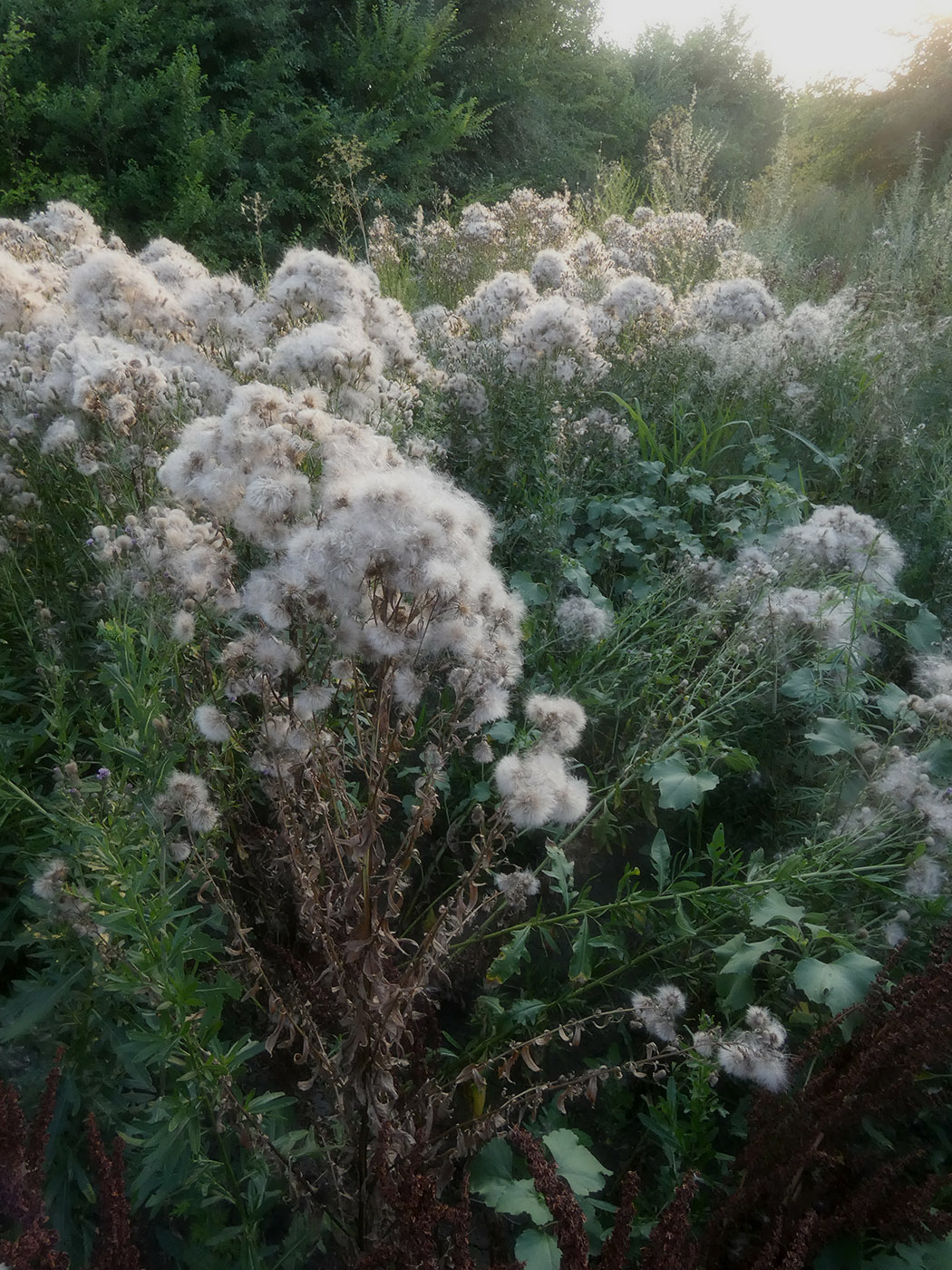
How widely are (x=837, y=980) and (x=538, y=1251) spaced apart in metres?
0.75

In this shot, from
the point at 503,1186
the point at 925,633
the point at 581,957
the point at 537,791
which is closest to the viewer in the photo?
the point at 503,1186

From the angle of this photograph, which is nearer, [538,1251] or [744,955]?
[538,1251]

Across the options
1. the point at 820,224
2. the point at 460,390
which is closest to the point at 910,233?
the point at 460,390

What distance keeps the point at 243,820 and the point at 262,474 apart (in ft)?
2.85

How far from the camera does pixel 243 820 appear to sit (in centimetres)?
187

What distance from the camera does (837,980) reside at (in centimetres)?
153

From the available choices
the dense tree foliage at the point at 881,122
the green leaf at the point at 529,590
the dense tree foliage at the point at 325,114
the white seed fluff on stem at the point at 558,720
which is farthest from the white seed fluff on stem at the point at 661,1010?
the dense tree foliage at the point at 881,122

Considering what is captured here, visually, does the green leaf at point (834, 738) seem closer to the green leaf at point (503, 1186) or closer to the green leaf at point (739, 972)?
the green leaf at point (739, 972)

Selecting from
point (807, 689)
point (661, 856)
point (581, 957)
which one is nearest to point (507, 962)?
point (581, 957)

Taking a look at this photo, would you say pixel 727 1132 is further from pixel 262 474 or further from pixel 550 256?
pixel 550 256

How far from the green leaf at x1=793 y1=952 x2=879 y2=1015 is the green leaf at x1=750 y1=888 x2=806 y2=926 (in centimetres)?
9

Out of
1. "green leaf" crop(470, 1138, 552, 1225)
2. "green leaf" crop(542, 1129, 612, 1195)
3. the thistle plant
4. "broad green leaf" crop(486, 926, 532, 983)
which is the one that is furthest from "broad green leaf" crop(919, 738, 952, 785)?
"green leaf" crop(470, 1138, 552, 1225)

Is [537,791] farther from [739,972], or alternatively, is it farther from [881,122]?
[881,122]

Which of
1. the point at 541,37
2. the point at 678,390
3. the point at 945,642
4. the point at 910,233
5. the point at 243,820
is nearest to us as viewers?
the point at 243,820
